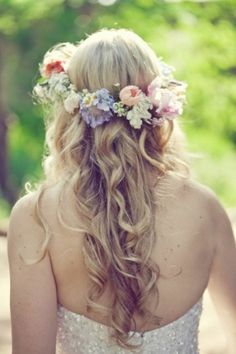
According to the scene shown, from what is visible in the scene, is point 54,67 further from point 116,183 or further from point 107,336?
point 107,336

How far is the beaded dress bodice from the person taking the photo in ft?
8.29

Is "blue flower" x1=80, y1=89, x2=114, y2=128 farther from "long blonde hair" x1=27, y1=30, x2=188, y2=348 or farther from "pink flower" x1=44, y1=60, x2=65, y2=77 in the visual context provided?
"pink flower" x1=44, y1=60, x2=65, y2=77

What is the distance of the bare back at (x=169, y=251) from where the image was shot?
95.5 inches

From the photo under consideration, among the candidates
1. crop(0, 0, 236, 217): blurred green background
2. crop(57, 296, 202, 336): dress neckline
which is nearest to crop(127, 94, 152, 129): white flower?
crop(57, 296, 202, 336): dress neckline

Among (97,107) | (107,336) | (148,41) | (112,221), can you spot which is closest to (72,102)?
(97,107)

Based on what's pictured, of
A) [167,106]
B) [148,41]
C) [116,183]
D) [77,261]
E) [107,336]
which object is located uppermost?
[167,106]

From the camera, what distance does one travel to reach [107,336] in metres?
2.52

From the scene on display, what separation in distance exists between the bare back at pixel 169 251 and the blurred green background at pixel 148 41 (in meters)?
7.07

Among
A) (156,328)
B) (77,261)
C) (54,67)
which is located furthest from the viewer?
(54,67)

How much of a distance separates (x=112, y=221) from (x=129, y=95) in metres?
0.32

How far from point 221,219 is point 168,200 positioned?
185 millimetres

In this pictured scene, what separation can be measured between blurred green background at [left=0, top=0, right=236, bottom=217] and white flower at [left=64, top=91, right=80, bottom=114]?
276 inches

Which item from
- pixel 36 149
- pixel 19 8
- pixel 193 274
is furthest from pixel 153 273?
pixel 36 149

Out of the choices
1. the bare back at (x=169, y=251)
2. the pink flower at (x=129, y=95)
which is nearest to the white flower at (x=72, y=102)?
the pink flower at (x=129, y=95)
